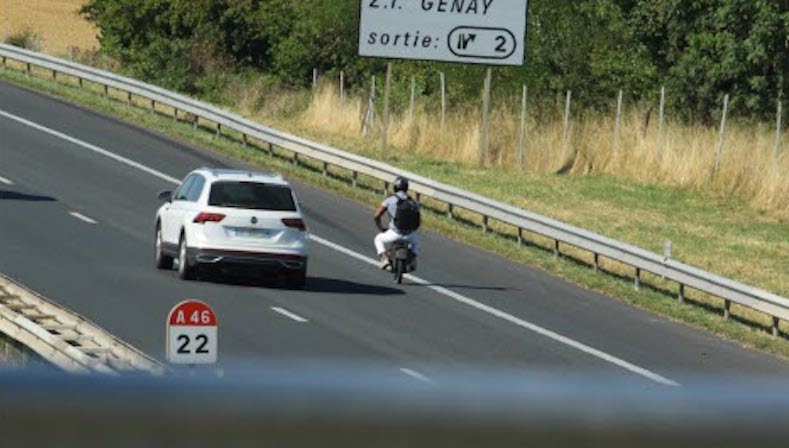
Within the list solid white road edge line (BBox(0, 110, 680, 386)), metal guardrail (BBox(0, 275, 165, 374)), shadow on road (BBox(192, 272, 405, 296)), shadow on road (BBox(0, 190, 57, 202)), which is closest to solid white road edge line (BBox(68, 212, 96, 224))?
shadow on road (BBox(0, 190, 57, 202))

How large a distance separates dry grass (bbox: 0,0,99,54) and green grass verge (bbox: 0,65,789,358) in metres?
42.7

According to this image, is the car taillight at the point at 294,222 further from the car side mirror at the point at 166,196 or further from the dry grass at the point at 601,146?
the dry grass at the point at 601,146

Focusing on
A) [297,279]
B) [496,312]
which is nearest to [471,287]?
[496,312]

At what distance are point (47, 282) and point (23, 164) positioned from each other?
42.6 feet

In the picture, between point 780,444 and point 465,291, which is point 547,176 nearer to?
point 465,291

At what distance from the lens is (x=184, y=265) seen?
2397cm

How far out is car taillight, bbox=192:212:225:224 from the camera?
78.2 feet

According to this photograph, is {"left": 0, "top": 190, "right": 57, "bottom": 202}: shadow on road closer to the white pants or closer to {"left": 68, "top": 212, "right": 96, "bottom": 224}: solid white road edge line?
{"left": 68, "top": 212, "right": 96, "bottom": 224}: solid white road edge line

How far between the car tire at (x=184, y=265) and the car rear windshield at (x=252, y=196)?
0.69 m

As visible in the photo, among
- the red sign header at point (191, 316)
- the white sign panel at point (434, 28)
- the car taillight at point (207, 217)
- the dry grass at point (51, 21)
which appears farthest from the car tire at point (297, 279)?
the dry grass at point (51, 21)

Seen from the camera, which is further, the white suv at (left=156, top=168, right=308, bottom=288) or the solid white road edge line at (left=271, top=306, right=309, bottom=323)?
the white suv at (left=156, top=168, right=308, bottom=288)

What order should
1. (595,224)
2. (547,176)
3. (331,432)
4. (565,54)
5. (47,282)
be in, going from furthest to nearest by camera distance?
(565,54) → (547,176) → (595,224) → (47,282) → (331,432)

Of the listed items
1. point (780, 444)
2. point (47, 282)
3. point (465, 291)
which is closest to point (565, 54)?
point (465, 291)

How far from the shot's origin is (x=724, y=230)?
32.6m
